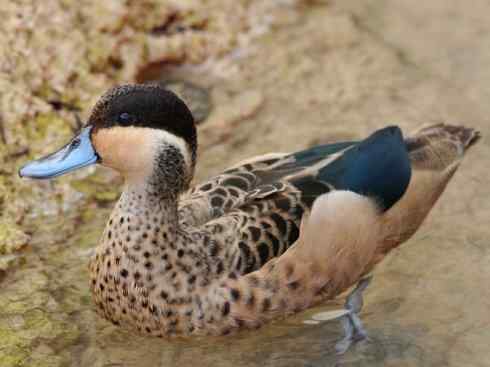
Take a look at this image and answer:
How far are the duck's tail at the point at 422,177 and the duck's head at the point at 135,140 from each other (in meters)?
1.32

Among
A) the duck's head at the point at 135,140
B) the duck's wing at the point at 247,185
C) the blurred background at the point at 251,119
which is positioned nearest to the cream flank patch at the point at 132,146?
the duck's head at the point at 135,140

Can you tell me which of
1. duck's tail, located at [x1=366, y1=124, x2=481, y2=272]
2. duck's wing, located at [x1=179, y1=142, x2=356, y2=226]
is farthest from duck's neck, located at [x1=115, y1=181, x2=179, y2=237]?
duck's tail, located at [x1=366, y1=124, x2=481, y2=272]

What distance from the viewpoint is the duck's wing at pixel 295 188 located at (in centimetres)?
494

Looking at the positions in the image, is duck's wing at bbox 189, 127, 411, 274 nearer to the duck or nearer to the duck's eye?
the duck

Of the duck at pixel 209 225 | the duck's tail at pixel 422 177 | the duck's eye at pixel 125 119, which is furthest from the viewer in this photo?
the duck's tail at pixel 422 177

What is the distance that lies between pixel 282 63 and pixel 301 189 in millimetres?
2816

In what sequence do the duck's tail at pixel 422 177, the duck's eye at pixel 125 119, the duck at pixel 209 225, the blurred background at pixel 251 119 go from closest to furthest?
the duck's eye at pixel 125 119
the duck at pixel 209 225
the blurred background at pixel 251 119
the duck's tail at pixel 422 177

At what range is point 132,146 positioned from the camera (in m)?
4.76

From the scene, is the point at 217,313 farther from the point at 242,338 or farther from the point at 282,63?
the point at 282,63

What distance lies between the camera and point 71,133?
6625 millimetres

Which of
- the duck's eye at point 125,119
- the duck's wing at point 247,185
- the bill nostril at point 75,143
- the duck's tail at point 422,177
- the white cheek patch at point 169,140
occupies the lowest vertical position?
the duck's tail at point 422,177

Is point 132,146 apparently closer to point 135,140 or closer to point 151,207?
point 135,140

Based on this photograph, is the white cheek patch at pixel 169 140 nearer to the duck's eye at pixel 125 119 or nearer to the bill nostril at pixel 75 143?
the duck's eye at pixel 125 119

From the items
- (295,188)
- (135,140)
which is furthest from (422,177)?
(135,140)
